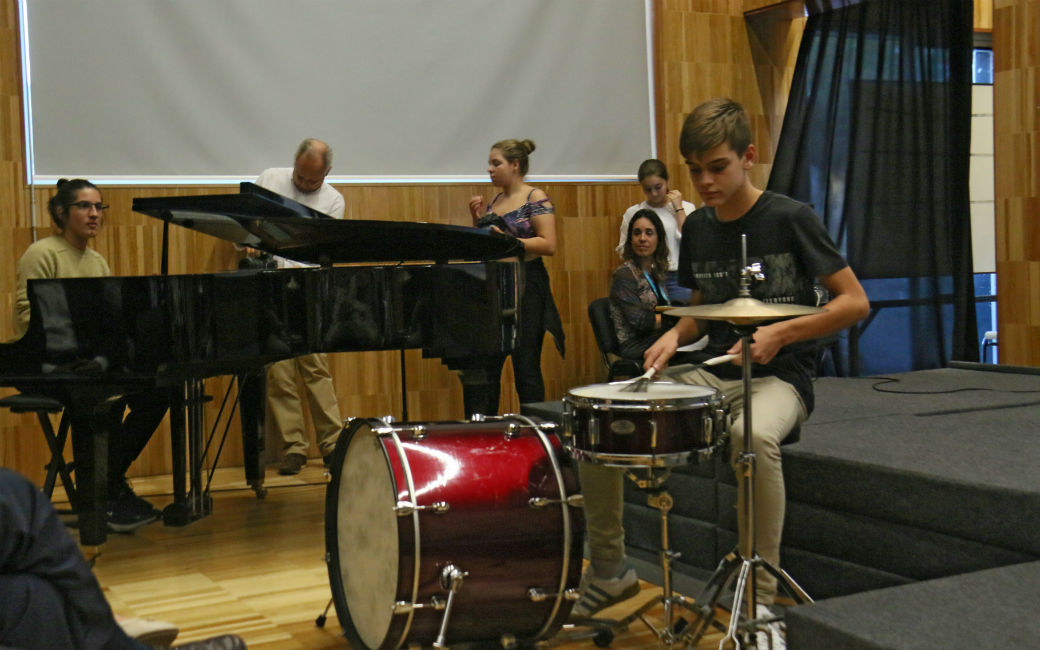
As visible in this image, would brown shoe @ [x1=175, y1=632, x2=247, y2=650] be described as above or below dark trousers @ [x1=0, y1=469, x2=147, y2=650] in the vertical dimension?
below

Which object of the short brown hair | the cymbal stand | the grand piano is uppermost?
the short brown hair

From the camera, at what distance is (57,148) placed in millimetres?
5203

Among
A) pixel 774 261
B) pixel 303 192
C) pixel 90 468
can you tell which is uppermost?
pixel 303 192

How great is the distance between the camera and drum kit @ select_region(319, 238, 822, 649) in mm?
2418

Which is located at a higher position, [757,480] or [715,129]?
[715,129]

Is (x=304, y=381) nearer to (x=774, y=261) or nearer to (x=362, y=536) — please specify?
(x=362, y=536)

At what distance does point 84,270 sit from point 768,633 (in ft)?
11.1

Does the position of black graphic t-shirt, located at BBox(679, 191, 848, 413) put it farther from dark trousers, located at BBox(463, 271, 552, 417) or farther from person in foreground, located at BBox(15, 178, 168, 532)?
person in foreground, located at BBox(15, 178, 168, 532)

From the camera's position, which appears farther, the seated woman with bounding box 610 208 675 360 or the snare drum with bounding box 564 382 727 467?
the seated woman with bounding box 610 208 675 360

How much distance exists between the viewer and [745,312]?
2.28m

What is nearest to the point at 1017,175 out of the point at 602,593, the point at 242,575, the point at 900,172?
the point at 900,172

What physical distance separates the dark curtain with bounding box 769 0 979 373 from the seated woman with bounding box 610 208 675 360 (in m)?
1.40


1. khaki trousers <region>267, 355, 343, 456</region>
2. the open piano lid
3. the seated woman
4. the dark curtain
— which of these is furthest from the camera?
the dark curtain

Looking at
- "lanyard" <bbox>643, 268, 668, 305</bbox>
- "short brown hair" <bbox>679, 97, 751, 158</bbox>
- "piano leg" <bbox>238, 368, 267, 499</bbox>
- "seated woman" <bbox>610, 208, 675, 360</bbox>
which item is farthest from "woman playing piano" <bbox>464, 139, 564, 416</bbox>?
"short brown hair" <bbox>679, 97, 751, 158</bbox>
